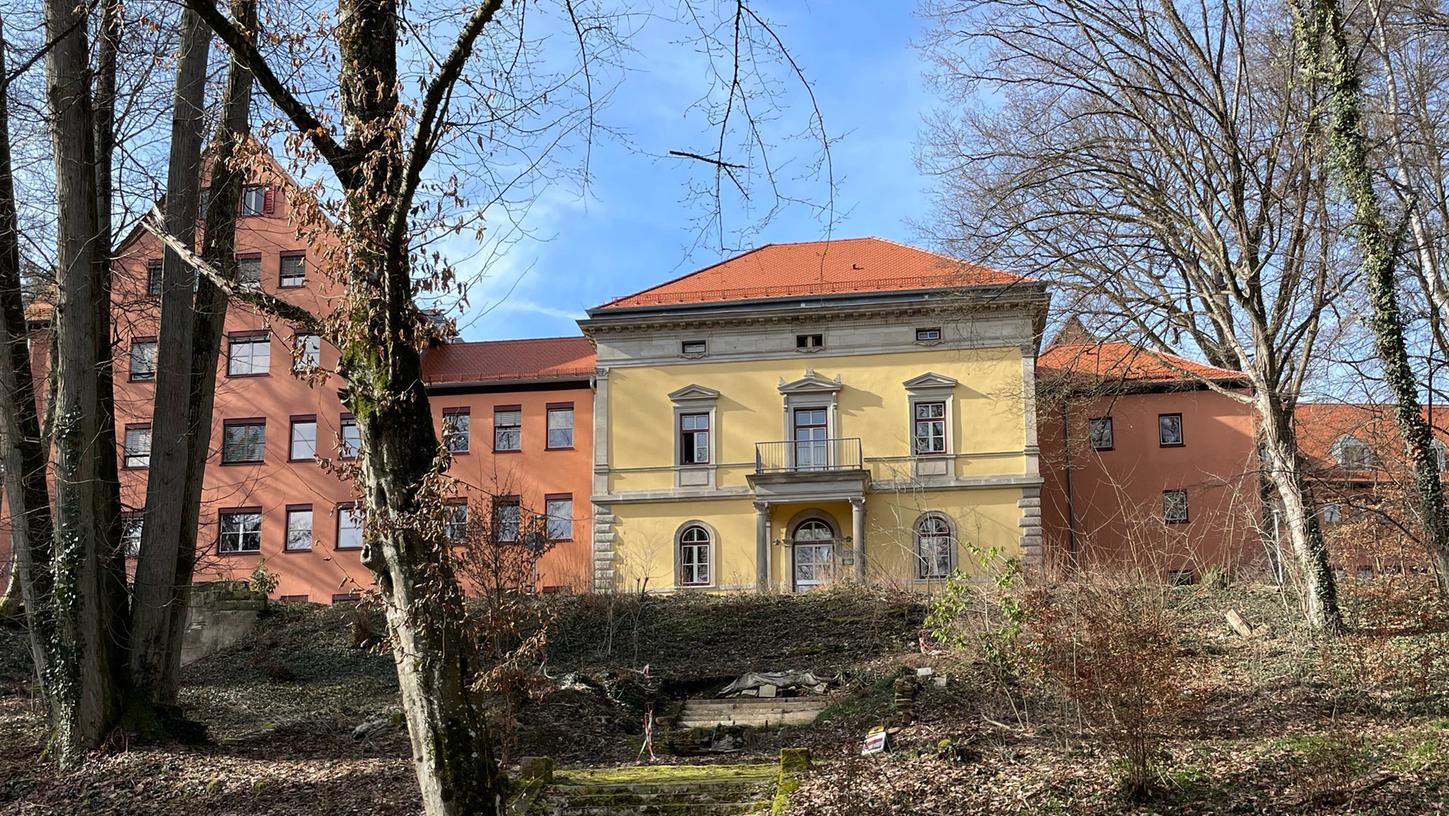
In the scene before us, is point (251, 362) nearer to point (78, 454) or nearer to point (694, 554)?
point (694, 554)

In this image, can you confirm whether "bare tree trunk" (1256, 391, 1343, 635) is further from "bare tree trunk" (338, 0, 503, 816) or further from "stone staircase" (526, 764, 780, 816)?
"bare tree trunk" (338, 0, 503, 816)

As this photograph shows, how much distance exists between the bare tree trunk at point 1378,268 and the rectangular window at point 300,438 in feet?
94.3

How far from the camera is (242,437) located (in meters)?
36.2

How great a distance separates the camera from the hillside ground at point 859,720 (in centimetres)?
1024

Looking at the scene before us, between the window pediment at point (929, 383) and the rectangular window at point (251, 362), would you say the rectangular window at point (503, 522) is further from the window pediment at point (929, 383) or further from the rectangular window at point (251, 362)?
the rectangular window at point (251, 362)

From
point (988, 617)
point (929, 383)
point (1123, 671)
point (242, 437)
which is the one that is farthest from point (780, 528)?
point (1123, 671)

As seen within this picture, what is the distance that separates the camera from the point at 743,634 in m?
23.4

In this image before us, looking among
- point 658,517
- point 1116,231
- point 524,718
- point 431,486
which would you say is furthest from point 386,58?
point 658,517

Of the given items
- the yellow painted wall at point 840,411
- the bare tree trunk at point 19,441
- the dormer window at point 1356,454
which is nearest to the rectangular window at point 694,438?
the yellow painted wall at point 840,411

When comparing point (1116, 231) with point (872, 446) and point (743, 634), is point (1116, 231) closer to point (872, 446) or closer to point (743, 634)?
Result: point (743, 634)

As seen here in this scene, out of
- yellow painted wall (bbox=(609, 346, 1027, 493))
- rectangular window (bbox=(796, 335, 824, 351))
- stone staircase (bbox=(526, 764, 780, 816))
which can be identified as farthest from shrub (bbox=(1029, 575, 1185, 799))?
rectangular window (bbox=(796, 335, 824, 351))

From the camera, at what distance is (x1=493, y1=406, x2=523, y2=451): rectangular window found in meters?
36.0

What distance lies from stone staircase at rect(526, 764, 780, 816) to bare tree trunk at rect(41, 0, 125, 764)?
16.2 ft

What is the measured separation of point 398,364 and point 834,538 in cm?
2640
